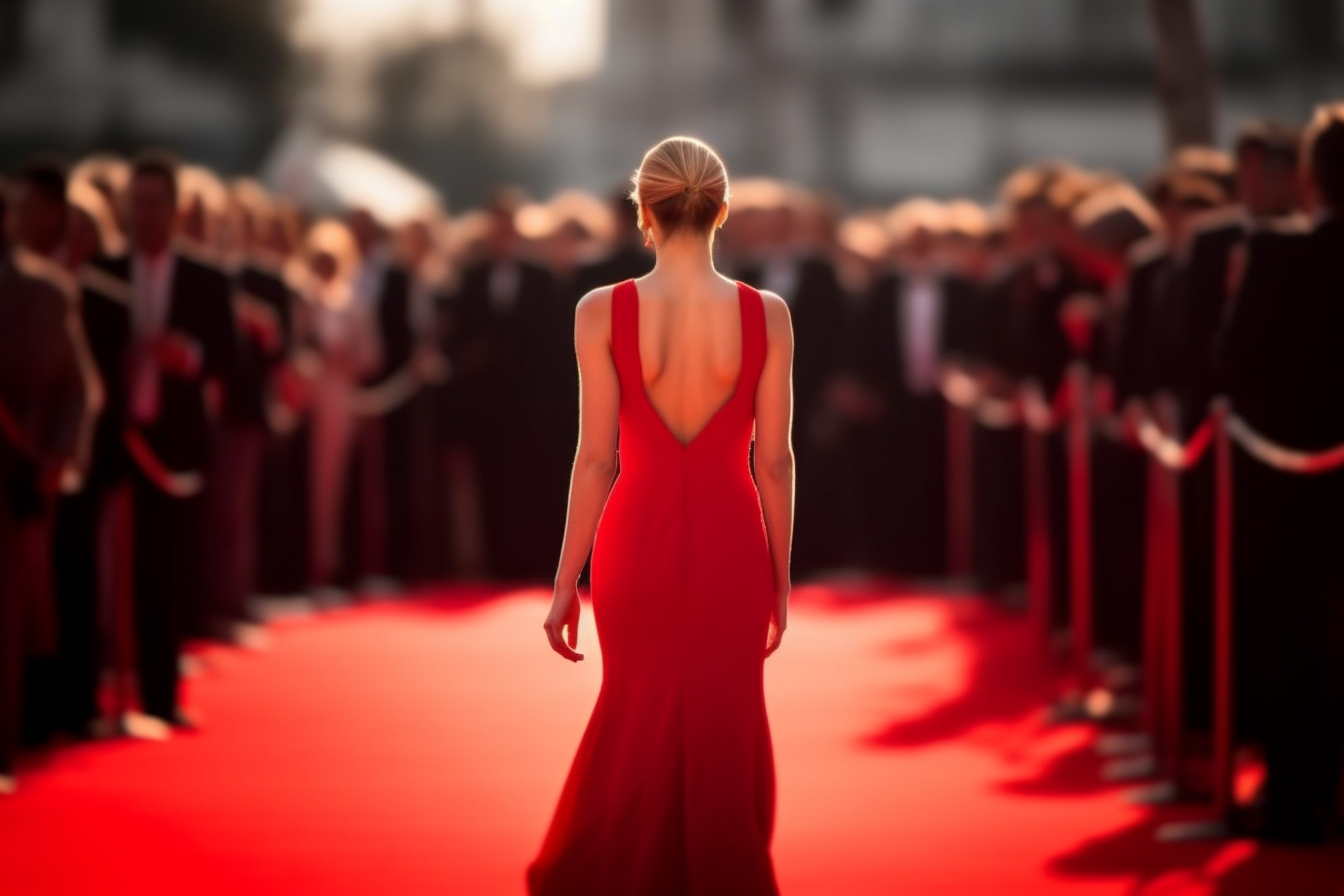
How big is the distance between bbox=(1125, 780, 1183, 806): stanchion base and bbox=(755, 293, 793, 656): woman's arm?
122 inches

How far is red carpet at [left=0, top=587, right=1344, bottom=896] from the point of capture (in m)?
7.71

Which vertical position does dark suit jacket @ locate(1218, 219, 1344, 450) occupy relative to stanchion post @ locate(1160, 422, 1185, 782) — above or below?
above

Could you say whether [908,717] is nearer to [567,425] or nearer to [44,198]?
[44,198]

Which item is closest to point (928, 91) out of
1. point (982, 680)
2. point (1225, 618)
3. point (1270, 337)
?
point (982, 680)

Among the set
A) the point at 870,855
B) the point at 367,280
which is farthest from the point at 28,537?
the point at 367,280

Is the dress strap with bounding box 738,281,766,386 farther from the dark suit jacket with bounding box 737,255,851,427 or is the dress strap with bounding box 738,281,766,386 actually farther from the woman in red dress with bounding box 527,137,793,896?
the dark suit jacket with bounding box 737,255,851,427

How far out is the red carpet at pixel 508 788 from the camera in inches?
303

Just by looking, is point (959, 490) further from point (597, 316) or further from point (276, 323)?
point (597, 316)

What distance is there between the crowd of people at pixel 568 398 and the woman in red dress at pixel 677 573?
7.73ft

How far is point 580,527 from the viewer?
20.3 feet

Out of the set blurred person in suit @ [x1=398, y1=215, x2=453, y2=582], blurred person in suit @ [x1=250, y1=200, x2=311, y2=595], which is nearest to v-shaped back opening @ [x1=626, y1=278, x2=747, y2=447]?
blurred person in suit @ [x1=250, y1=200, x2=311, y2=595]

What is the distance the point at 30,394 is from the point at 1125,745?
176 inches

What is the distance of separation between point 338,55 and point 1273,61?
1569cm

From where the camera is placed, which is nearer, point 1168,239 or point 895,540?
point 1168,239
